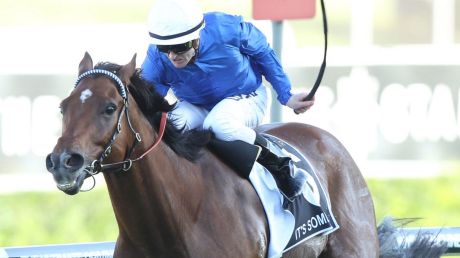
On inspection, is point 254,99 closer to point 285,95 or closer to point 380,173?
point 285,95

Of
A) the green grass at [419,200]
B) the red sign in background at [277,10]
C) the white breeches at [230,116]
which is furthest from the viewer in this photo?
the green grass at [419,200]

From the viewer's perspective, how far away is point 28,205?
10.7 metres

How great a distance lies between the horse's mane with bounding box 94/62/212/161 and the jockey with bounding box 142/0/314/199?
0.10 metres

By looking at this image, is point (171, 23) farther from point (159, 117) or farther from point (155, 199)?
point (155, 199)

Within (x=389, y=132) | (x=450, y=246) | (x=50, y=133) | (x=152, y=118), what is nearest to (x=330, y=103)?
(x=389, y=132)

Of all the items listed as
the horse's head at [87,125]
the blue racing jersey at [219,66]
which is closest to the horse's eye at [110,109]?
the horse's head at [87,125]

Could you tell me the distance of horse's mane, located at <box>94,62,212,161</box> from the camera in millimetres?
5309

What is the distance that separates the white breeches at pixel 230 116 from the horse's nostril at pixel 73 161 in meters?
0.92

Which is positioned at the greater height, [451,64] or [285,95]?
[285,95]

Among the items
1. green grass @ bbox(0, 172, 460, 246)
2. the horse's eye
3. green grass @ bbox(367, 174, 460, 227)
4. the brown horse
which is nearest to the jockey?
the brown horse

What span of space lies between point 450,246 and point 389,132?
118 inches

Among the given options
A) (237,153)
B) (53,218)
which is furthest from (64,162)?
(53,218)

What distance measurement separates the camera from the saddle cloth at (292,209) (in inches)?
227

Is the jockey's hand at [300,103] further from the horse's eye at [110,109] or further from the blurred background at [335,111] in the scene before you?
the blurred background at [335,111]
